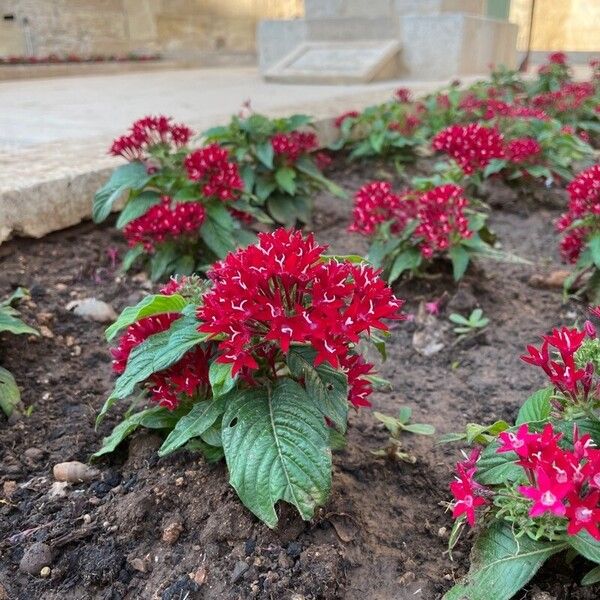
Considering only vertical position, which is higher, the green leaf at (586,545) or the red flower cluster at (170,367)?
the red flower cluster at (170,367)

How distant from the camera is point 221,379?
119 centimetres

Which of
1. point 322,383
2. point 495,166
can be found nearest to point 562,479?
point 322,383

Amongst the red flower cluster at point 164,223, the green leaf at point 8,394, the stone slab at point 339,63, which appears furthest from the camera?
the stone slab at point 339,63

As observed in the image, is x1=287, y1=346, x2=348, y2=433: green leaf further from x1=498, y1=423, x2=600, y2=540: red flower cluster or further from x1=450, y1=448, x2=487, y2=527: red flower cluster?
x1=498, y1=423, x2=600, y2=540: red flower cluster

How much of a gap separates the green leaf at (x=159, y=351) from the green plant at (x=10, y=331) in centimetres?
55

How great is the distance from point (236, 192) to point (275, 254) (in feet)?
5.00

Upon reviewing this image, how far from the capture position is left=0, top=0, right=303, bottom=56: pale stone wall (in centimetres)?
1255

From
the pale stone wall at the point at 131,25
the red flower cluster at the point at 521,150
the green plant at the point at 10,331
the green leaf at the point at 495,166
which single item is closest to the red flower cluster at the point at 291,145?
the green leaf at the point at 495,166

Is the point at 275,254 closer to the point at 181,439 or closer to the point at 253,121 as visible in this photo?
the point at 181,439

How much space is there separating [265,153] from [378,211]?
2.48 feet

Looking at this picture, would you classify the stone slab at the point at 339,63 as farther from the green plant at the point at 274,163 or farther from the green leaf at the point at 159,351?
the green leaf at the point at 159,351

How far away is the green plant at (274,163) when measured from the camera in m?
3.01

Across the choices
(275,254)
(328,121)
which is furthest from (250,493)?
(328,121)

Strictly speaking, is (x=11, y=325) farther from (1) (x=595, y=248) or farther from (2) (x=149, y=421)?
(1) (x=595, y=248)
